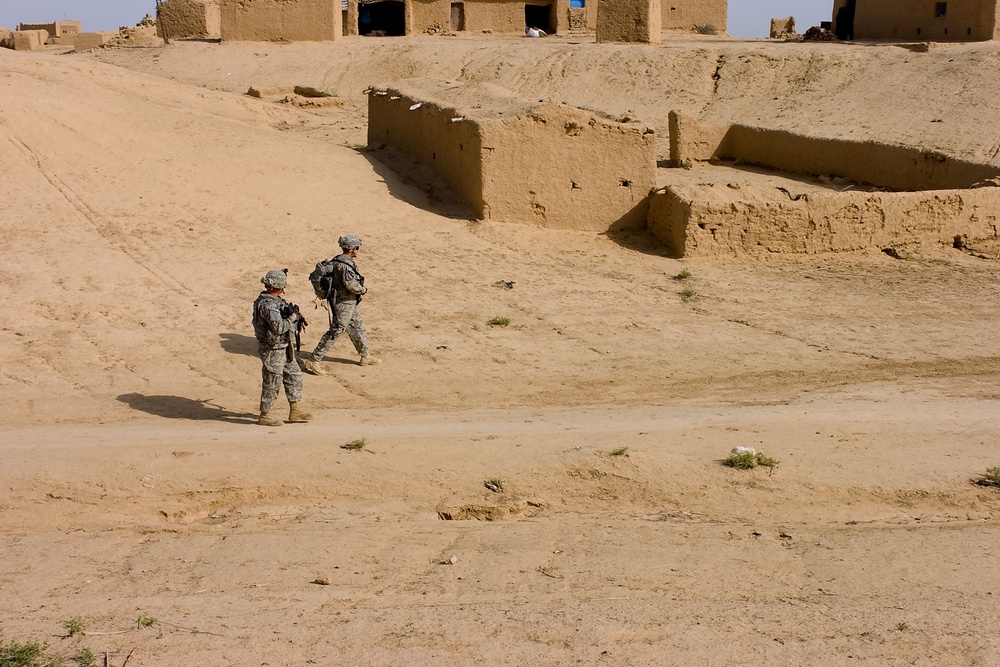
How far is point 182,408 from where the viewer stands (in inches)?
312

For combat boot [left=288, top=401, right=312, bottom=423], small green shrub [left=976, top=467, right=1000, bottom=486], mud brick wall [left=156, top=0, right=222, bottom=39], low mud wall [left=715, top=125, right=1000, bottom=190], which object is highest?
mud brick wall [left=156, top=0, right=222, bottom=39]

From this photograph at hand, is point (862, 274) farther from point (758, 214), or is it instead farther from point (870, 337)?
point (870, 337)

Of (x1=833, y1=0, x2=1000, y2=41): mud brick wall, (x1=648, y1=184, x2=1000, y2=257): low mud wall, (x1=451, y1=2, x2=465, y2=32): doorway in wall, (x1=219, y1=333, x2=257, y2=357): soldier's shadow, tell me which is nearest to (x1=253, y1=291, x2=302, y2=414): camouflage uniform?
(x1=219, y1=333, x2=257, y2=357): soldier's shadow

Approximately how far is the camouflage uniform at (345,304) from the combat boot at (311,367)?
54 millimetres

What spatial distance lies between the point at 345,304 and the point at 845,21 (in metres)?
22.3

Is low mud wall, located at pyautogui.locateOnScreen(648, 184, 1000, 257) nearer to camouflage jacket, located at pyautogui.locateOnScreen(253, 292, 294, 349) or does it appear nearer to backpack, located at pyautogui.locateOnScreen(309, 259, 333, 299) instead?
backpack, located at pyautogui.locateOnScreen(309, 259, 333, 299)

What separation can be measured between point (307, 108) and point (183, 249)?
9728mm

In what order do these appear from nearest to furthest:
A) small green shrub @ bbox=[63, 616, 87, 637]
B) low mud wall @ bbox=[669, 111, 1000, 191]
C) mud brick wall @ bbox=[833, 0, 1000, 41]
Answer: small green shrub @ bbox=[63, 616, 87, 637]
low mud wall @ bbox=[669, 111, 1000, 191]
mud brick wall @ bbox=[833, 0, 1000, 41]

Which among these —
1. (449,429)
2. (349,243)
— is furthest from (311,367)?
(449,429)

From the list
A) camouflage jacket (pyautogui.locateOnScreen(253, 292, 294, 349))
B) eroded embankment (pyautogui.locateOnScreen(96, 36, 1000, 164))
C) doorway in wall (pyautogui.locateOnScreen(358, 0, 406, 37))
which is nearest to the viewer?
camouflage jacket (pyautogui.locateOnScreen(253, 292, 294, 349))

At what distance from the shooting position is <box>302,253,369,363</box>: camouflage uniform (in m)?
8.66

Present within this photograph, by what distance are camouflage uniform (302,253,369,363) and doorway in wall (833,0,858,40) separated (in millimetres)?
21411

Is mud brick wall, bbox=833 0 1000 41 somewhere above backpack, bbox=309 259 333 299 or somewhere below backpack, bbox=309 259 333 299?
above

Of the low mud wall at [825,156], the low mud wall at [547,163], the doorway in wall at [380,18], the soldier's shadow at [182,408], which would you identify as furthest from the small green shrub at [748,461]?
the doorway in wall at [380,18]
